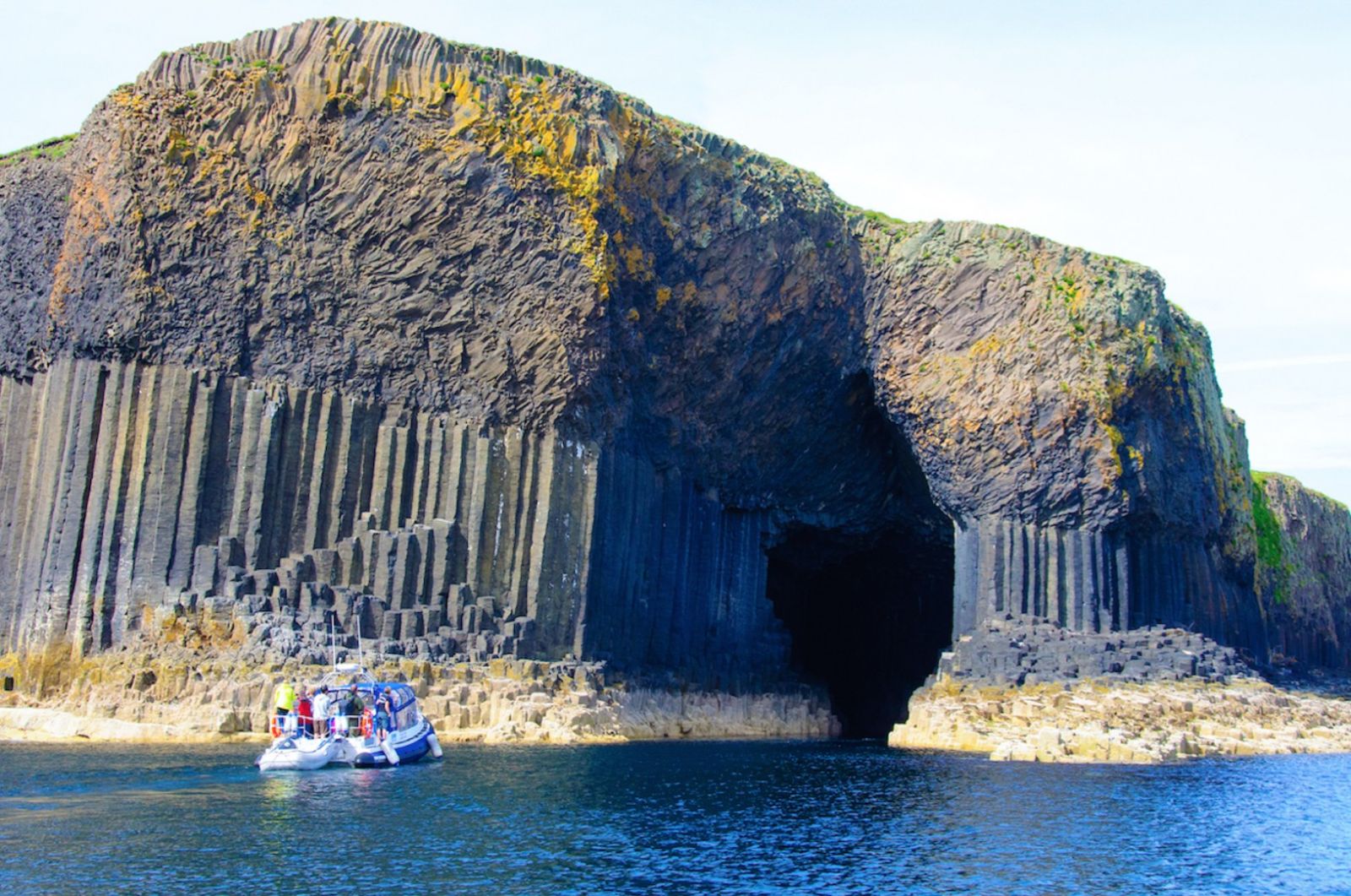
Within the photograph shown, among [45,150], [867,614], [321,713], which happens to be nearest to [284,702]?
[321,713]

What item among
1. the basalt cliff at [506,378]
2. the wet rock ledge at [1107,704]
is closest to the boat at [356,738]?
the basalt cliff at [506,378]

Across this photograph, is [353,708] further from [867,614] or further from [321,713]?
[867,614]

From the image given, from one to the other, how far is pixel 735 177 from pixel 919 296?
988cm

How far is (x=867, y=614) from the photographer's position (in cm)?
8238

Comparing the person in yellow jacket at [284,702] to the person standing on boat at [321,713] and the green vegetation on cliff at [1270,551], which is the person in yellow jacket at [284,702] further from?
the green vegetation on cliff at [1270,551]

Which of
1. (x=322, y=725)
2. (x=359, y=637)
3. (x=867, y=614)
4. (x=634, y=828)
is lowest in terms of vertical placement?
(x=634, y=828)

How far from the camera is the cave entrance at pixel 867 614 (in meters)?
75.9

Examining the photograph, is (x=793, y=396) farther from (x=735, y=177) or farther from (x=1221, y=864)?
(x=1221, y=864)

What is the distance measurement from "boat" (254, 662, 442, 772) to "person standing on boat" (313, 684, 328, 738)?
7cm

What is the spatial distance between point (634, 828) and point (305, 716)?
12985 mm

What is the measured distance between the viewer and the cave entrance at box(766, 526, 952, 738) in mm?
75875

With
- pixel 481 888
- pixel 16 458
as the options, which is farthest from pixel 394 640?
pixel 481 888

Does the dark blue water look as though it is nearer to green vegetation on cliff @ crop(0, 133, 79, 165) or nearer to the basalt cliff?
the basalt cliff

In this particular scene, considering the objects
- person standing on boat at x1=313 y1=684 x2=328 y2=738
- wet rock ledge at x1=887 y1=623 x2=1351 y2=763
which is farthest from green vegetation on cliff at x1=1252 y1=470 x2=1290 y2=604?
person standing on boat at x1=313 y1=684 x2=328 y2=738
